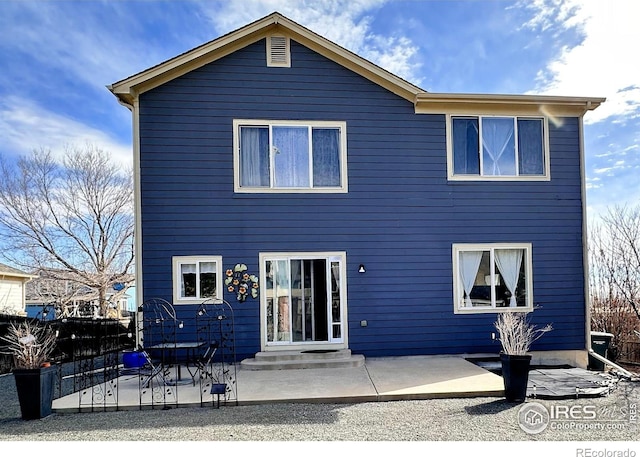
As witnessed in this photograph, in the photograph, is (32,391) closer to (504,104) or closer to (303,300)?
(303,300)

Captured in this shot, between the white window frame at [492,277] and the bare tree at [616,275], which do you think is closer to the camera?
the white window frame at [492,277]

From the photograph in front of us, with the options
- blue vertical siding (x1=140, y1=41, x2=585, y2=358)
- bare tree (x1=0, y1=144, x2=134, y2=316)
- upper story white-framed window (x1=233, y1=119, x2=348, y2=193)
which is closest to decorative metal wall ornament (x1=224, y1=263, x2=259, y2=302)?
blue vertical siding (x1=140, y1=41, x2=585, y2=358)

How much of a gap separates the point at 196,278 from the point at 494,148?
21.0ft

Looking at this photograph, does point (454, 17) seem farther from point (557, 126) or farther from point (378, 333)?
point (378, 333)

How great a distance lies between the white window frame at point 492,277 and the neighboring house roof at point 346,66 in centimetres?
270

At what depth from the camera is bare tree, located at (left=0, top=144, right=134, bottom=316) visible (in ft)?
52.5

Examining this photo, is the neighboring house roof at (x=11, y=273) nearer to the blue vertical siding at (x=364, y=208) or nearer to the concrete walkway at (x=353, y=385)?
the blue vertical siding at (x=364, y=208)

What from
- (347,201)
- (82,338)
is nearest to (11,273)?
(82,338)

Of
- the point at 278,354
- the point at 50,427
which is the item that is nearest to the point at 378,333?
the point at 278,354

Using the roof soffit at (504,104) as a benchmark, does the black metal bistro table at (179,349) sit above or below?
below

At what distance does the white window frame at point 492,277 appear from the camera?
8.33m

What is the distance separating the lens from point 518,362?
17.6 ft

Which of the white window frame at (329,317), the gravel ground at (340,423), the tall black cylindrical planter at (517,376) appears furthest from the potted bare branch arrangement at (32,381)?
the tall black cylindrical planter at (517,376)

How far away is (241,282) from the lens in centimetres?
793
